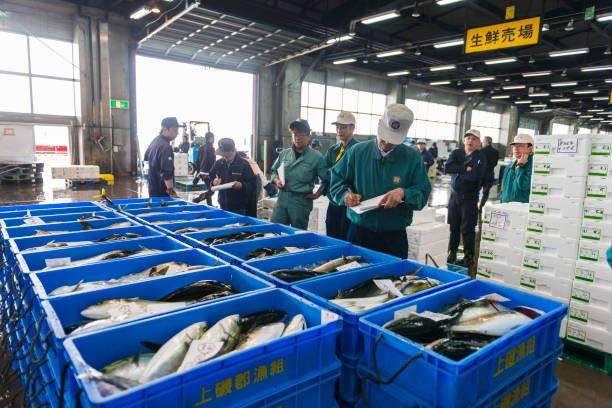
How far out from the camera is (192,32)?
11781 millimetres

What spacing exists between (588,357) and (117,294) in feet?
11.0

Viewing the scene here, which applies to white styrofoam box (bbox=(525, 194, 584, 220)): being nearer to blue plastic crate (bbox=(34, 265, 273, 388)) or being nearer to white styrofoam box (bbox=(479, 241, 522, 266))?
white styrofoam box (bbox=(479, 241, 522, 266))

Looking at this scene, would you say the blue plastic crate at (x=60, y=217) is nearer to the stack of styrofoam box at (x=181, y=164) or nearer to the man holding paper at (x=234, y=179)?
the man holding paper at (x=234, y=179)

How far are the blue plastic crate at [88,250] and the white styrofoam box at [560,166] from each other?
2.94 metres

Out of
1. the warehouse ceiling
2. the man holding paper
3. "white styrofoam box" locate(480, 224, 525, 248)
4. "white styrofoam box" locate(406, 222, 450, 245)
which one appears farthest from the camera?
the warehouse ceiling

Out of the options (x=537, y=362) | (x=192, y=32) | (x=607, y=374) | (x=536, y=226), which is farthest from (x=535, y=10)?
(x=537, y=362)

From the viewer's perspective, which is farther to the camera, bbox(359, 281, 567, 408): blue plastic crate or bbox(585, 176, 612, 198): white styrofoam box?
bbox(585, 176, 612, 198): white styrofoam box

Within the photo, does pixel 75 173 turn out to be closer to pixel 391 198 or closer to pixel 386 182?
pixel 386 182

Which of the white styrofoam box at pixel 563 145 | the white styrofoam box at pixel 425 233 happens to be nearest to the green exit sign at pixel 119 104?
the white styrofoam box at pixel 425 233

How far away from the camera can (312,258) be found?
2.29 meters

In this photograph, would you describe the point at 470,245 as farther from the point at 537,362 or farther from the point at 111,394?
the point at 111,394

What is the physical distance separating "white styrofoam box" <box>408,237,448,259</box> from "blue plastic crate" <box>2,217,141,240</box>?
2.66m

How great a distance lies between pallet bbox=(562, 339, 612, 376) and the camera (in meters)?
2.72

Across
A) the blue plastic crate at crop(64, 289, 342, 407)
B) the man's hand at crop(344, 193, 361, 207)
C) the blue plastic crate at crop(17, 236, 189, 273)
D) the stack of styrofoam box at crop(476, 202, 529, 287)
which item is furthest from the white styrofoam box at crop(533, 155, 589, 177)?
the blue plastic crate at crop(17, 236, 189, 273)
